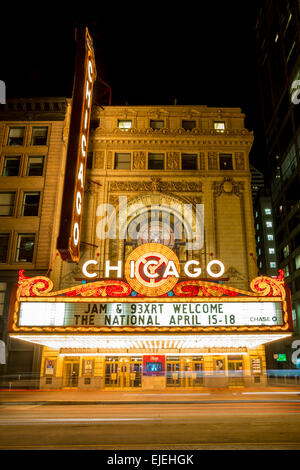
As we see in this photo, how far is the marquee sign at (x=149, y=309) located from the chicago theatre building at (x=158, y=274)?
48 millimetres

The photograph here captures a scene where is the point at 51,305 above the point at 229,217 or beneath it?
beneath

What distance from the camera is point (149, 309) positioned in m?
16.1

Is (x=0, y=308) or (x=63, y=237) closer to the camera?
A: (x=63, y=237)

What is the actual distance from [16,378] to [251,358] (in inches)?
664

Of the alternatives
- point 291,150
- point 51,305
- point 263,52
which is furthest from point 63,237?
point 263,52

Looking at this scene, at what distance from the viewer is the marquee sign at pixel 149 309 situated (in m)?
15.8

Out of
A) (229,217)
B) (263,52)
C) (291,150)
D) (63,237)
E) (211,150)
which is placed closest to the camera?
(63,237)

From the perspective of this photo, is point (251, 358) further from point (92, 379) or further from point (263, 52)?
point (263, 52)

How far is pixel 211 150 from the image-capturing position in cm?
2922

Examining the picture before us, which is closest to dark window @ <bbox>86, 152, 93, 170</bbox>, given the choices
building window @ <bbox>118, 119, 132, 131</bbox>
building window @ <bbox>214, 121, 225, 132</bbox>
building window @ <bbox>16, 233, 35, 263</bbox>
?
building window @ <bbox>118, 119, 132, 131</bbox>

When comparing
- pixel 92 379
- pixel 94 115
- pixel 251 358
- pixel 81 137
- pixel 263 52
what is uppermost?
pixel 263 52

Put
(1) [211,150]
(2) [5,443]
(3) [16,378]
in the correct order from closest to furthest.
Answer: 1. (2) [5,443]
2. (3) [16,378]
3. (1) [211,150]

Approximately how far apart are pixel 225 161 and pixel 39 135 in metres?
16.9

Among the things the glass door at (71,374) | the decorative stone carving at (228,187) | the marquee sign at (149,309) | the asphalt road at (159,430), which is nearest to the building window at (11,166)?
the marquee sign at (149,309)
